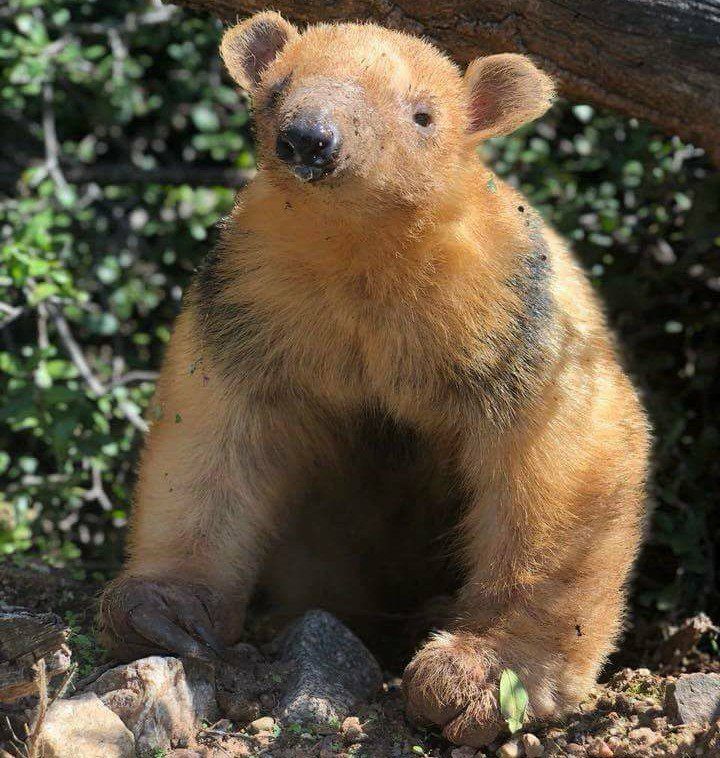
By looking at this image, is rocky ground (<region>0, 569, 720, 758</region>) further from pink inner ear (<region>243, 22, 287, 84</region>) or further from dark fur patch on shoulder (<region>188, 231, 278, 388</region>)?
pink inner ear (<region>243, 22, 287, 84</region>)

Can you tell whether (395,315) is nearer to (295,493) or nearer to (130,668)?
(295,493)

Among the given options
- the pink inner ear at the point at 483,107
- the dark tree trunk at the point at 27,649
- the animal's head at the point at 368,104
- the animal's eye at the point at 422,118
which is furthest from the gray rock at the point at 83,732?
the pink inner ear at the point at 483,107

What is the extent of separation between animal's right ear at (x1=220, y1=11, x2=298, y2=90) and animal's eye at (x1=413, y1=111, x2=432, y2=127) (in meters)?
0.77

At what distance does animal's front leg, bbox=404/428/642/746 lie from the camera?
4.24m

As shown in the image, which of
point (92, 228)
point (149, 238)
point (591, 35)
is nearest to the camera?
point (591, 35)

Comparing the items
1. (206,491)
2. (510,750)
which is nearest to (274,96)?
(206,491)

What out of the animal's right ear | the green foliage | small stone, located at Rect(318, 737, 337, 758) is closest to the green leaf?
small stone, located at Rect(318, 737, 337, 758)

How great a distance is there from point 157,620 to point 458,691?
1.22 metres

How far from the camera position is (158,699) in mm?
3875

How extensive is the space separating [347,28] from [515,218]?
3.42 feet

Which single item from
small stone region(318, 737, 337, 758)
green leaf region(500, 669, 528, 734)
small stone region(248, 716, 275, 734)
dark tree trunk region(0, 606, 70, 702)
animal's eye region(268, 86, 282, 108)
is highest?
animal's eye region(268, 86, 282, 108)

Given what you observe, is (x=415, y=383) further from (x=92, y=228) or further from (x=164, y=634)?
(x=92, y=228)

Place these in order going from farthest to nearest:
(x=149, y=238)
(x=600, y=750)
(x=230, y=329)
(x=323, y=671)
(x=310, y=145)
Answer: (x=149, y=238) < (x=230, y=329) < (x=323, y=671) < (x=600, y=750) < (x=310, y=145)

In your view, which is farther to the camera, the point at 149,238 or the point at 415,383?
the point at 149,238
